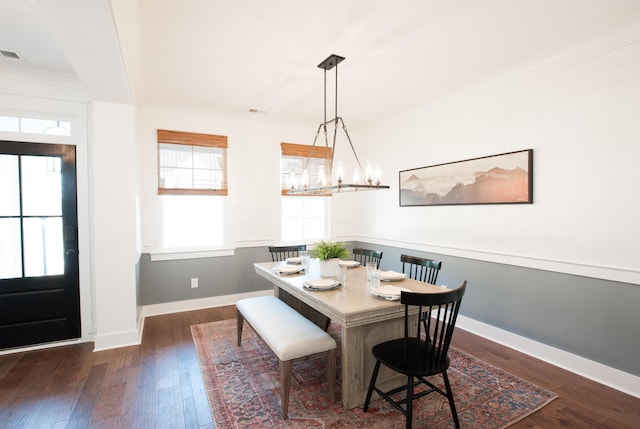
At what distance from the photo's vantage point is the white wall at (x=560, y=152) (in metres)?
2.44

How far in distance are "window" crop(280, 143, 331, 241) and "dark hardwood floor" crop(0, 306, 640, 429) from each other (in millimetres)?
2312

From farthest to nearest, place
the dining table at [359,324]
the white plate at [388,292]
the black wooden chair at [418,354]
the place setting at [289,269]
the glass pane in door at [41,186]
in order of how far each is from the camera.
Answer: the glass pane in door at [41,186], the place setting at [289,269], the white plate at [388,292], the dining table at [359,324], the black wooden chair at [418,354]

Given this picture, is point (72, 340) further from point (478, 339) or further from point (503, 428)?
point (478, 339)

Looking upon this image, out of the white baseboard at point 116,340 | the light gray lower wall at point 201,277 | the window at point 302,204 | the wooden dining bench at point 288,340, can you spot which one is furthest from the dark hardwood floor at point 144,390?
the window at point 302,204

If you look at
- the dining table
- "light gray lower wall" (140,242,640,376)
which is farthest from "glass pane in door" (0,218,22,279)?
the dining table

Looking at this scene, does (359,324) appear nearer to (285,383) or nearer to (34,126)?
(285,383)

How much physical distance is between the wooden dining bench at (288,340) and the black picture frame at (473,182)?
2.29 metres

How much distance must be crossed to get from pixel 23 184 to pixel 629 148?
17.5ft

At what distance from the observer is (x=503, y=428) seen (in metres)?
2.02

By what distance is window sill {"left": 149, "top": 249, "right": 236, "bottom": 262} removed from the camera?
13.6ft

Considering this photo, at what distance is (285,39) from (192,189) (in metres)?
2.53

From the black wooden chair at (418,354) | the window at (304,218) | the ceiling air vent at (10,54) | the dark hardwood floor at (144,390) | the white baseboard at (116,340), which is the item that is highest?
the ceiling air vent at (10,54)

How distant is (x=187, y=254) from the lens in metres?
4.30

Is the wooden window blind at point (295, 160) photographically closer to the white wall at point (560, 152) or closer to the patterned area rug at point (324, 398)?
the white wall at point (560, 152)
